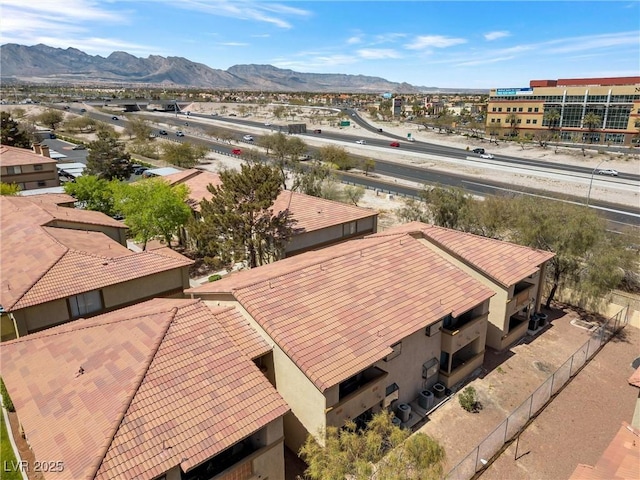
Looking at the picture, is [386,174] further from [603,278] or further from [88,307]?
[88,307]

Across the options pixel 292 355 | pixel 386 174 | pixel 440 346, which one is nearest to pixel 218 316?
pixel 292 355

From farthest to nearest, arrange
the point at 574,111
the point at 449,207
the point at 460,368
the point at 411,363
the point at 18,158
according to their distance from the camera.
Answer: the point at 574,111 → the point at 18,158 → the point at 449,207 → the point at 460,368 → the point at 411,363

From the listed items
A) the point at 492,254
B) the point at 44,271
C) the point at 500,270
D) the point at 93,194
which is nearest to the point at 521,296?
the point at 500,270

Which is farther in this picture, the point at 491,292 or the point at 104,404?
the point at 491,292

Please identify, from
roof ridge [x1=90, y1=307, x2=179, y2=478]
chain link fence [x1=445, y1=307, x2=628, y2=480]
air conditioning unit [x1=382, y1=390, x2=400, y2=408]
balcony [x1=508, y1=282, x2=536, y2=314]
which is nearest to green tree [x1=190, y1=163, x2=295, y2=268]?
roof ridge [x1=90, y1=307, x2=179, y2=478]

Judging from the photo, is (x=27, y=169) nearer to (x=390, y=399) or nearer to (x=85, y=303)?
(x=85, y=303)

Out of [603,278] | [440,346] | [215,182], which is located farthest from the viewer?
[215,182]
